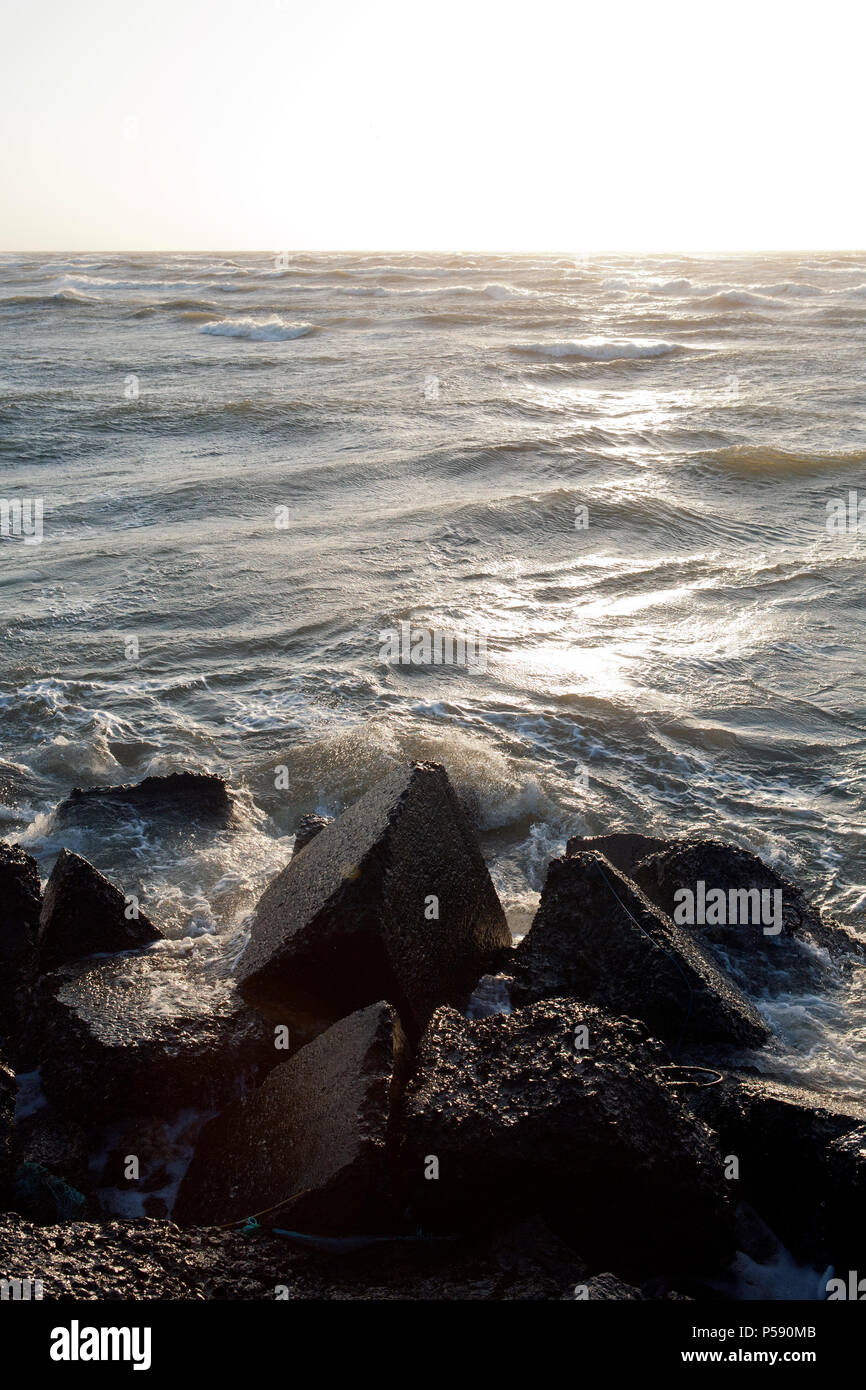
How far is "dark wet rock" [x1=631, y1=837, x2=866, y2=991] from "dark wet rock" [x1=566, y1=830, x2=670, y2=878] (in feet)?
0.90

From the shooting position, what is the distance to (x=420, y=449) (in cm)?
1505

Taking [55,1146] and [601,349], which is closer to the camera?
[55,1146]

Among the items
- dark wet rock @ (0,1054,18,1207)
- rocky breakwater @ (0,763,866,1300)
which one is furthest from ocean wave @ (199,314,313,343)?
dark wet rock @ (0,1054,18,1207)

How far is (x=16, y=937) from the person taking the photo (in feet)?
13.6

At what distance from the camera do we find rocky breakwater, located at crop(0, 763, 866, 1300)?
2.99 m

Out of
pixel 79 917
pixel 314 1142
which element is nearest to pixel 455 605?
pixel 79 917

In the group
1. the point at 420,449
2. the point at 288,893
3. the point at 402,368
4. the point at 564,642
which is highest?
the point at 402,368

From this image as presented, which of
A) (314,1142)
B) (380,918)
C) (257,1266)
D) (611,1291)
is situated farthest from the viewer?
(380,918)

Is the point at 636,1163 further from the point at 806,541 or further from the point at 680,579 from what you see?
the point at 806,541

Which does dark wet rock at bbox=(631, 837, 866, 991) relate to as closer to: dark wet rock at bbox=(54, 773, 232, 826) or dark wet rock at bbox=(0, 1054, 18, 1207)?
dark wet rock at bbox=(54, 773, 232, 826)

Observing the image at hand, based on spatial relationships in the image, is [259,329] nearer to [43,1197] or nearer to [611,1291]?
[43,1197]

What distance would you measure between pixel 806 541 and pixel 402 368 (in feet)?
40.4

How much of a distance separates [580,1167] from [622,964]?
3.66ft
